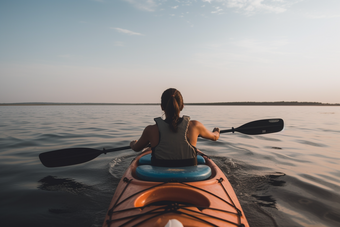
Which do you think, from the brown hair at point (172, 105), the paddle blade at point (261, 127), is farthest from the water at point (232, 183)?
the brown hair at point (172, 105)

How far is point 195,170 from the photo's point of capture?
2438 mm

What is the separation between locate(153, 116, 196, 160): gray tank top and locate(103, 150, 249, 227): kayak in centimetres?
18

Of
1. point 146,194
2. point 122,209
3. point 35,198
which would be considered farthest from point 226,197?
point 35,198

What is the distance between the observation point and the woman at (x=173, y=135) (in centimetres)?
249

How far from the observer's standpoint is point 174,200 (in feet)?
7.41

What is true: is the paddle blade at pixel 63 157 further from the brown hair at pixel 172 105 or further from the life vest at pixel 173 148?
the brown hair at pixel 172 105

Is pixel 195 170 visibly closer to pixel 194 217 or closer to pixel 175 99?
pixel 194 217

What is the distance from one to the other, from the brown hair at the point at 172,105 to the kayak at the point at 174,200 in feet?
2.00

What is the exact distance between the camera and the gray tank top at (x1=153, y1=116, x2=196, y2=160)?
2504 mm

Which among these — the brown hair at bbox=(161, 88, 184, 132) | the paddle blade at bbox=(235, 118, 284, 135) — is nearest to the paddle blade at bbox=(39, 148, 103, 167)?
the brown hair at bbox=(161, 88, 184, 132)

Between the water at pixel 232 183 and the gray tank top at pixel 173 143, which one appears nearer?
the gray tank top at pixel 173 143

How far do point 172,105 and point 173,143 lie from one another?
1.60 feet

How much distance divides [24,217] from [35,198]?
601mm

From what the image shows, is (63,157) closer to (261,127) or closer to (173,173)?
(173,173)
